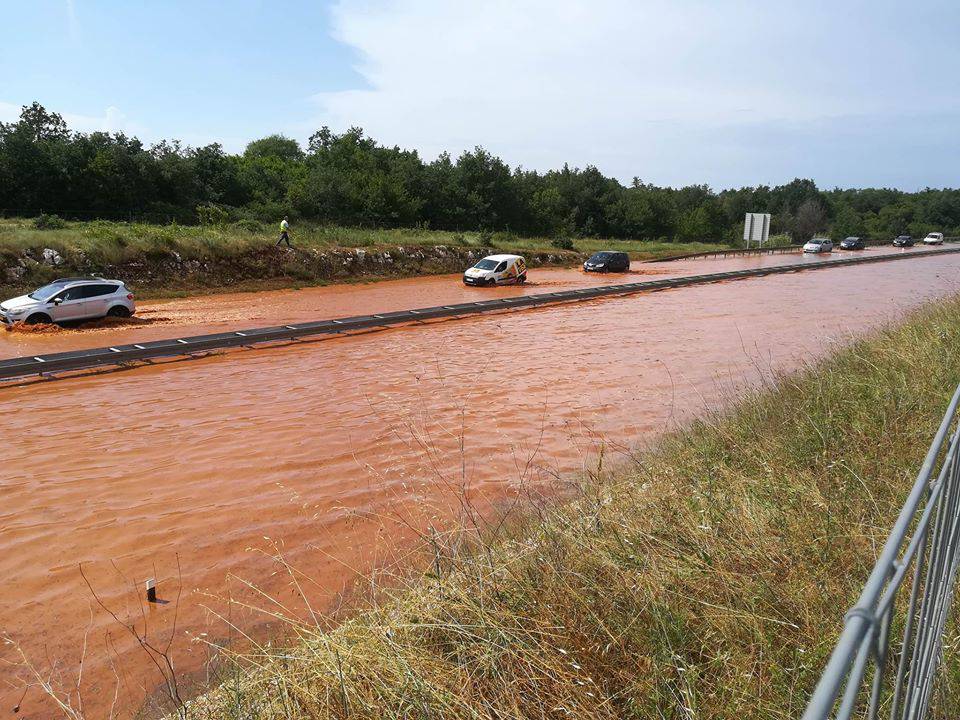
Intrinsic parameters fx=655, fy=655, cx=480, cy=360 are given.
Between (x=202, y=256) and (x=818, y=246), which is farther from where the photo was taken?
(x=818, y=246)

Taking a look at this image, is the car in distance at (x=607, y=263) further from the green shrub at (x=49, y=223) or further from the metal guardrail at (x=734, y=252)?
the green shrub at (x=49, y=223)

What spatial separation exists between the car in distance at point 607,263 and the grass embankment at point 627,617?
38556 millimetres

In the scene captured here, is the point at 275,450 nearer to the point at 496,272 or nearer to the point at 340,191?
the point at 496,272

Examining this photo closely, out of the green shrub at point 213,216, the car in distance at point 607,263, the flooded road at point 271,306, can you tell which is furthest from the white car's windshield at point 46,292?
the car in distance at point 607,263

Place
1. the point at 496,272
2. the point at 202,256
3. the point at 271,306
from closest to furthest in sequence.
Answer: the point at 271,306
the point at 202,256
the point at 496,272

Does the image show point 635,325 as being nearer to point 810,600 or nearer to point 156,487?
point 156,487

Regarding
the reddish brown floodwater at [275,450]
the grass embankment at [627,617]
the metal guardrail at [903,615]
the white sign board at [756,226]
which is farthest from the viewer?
the white sign board at [756,226]

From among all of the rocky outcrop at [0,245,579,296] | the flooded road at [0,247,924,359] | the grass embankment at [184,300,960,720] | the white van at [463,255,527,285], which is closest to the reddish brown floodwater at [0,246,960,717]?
the flooded road at [0,247,924,359]

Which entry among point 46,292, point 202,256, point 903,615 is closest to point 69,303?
point 46,292

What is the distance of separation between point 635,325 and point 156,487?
1773cm

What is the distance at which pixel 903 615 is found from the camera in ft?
11.1

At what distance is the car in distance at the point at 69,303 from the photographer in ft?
Answer: 68.7

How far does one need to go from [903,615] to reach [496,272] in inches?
1279

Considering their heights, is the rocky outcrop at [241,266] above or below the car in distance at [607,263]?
above
